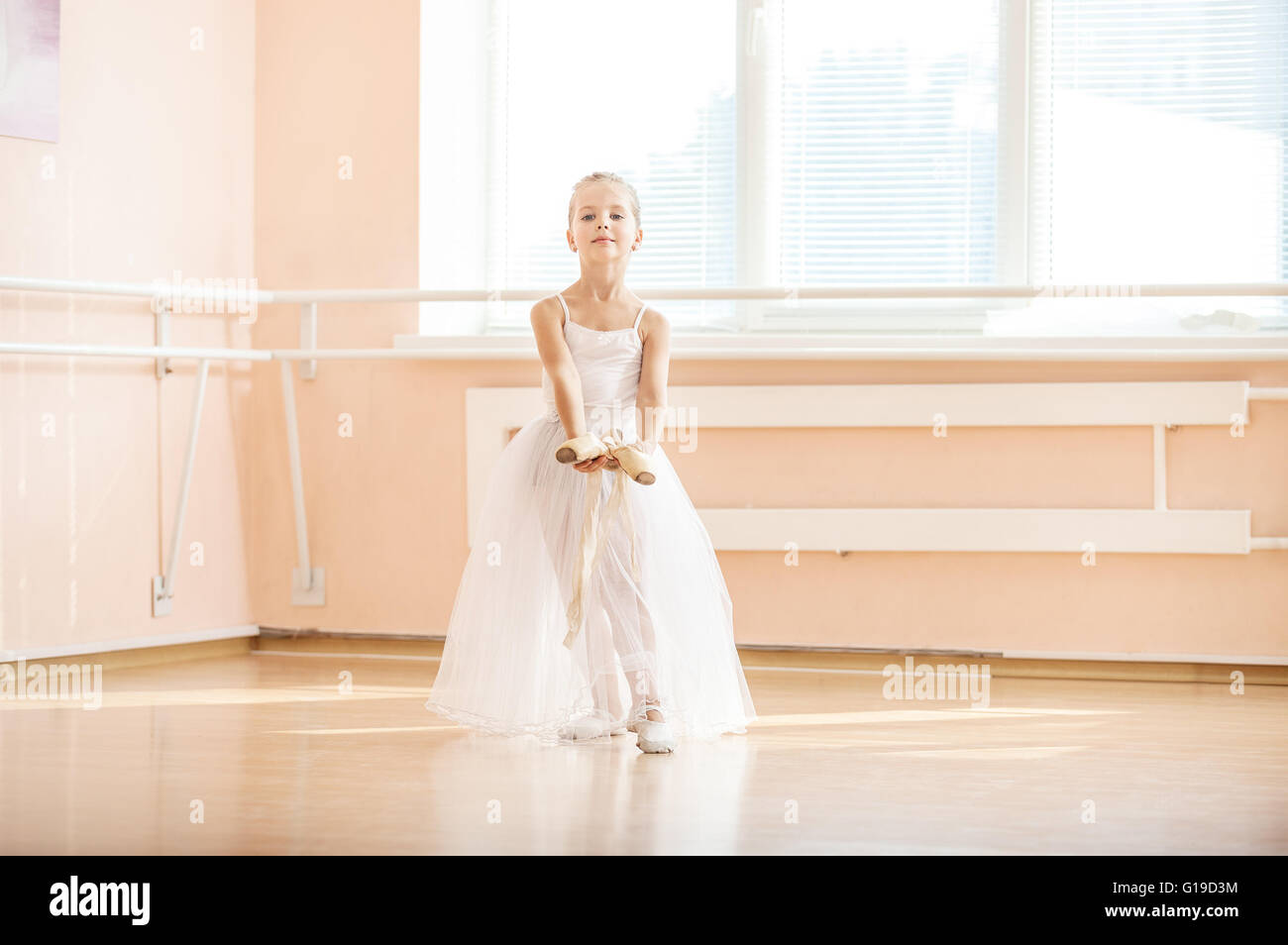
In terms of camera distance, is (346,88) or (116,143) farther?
(346,88)

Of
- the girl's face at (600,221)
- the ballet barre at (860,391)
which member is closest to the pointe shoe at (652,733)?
the girl's face at (600,221)

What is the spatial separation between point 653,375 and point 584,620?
1.29 feet

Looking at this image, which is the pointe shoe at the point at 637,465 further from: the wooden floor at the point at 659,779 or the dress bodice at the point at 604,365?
the wooden floor at the point at 659,779

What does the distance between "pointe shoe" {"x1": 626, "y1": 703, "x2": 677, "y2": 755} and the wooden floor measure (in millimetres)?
21

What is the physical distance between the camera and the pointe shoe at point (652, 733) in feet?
6.99

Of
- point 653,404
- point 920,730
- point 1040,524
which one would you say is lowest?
point 920,730

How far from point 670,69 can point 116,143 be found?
4.02 feet

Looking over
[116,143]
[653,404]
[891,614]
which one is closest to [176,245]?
[116,143]

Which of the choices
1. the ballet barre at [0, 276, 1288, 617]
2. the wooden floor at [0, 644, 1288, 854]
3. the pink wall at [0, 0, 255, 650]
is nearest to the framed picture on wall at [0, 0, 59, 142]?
the pink wall at [0, 0, 255, 650]

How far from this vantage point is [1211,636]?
2904 millimetres

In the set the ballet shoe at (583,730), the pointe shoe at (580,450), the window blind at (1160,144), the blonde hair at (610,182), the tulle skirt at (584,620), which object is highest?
the window blind at (1160,144)

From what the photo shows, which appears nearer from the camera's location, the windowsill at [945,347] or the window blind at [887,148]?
the windowsill at [945,347]

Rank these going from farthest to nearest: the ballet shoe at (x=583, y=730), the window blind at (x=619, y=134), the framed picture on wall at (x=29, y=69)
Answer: the window blind at (x=619, y=134)
the framed picture on wall at (x=29, y=69)
the ballet shoe at (x=583, y=730)
